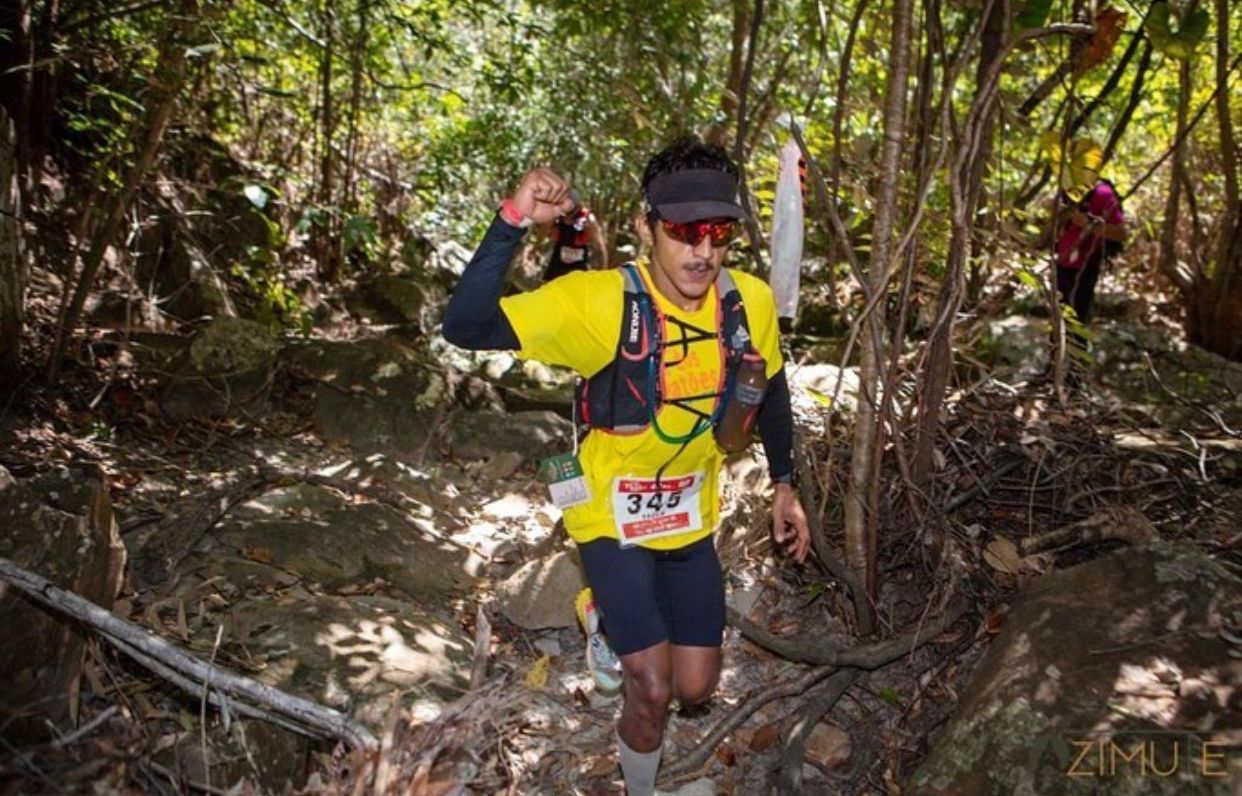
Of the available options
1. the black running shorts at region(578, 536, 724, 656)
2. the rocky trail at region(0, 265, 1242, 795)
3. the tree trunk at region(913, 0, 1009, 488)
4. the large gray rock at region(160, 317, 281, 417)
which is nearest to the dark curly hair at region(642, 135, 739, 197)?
the tree trunk at region(913, 0, 1009, 488)

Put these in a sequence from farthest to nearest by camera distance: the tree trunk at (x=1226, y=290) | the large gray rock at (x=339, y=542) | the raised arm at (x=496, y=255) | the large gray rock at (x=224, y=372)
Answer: the tree trunk at (x=1226, y=290) → the large gray rock at (x=224, y=372) → the large gray rock at (x=339, y=542) → the raised arm at (x=496, y=255)

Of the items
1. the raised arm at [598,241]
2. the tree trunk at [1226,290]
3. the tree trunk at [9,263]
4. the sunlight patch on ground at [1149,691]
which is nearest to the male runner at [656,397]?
the sunlight patch on ground at [1149,691]

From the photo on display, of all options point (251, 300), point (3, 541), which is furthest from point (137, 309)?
point (3, 541)

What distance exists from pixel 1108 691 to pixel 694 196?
2.18m

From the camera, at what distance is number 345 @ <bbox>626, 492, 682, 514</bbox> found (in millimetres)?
3080

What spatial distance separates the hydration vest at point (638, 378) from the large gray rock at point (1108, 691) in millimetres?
1443

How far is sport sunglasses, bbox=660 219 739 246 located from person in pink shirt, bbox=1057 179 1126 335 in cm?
455

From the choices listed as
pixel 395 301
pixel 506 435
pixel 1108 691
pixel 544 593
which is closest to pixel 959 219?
pixel 1108 691

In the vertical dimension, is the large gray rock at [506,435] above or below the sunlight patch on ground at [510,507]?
above

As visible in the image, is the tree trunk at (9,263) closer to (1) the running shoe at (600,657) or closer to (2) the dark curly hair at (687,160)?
(1) the running shoe at (600,657)

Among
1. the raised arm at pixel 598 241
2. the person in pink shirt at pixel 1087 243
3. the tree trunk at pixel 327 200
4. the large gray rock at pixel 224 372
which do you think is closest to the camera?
the large gray rock at pixel 224 372

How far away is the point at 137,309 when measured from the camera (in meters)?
7.30

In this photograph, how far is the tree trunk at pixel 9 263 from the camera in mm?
5410

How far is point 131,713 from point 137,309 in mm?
5642
